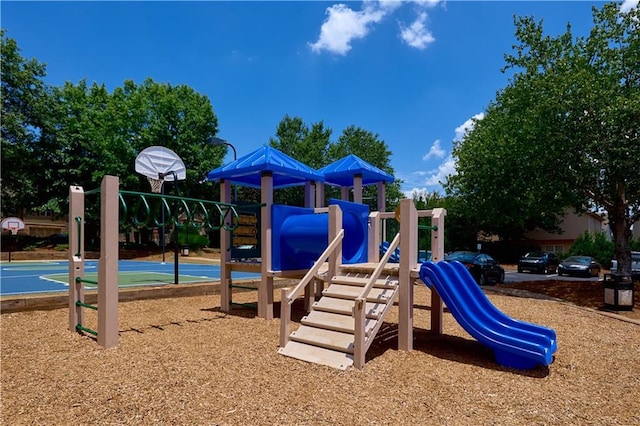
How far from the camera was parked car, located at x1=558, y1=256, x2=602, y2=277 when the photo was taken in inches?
917

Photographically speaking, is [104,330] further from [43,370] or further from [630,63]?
[630,63]

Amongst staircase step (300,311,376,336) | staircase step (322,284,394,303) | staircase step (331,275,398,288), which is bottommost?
staircase step (300,311,376,336)

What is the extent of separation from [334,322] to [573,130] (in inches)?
397

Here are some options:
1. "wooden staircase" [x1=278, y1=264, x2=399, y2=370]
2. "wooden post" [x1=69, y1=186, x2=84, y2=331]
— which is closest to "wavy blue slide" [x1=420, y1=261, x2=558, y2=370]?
"wooden staircase" [x1=278, y1=264, x2=399, y2=370]

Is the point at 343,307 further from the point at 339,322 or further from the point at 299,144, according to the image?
the point at 299,144

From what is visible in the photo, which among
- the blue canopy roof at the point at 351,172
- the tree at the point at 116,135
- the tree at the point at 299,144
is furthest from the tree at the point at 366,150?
the blue canopy roof at the point at 351,172

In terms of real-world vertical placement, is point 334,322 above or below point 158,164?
below

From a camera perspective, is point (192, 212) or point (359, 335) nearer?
point (359, 335)

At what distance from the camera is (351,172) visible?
11.1 m

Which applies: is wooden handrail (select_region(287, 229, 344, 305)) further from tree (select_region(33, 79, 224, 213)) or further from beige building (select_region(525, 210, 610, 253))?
beige building (select_region(525, 210, 610, 253))

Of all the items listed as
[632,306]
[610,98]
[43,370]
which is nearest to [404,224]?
[43,370]

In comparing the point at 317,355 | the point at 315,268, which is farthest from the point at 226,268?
the point at 317,355

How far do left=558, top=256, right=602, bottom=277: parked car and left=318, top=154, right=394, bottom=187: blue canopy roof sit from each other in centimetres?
1785

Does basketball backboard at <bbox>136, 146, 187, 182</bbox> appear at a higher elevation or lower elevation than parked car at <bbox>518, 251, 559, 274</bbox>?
higher
